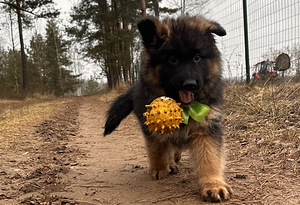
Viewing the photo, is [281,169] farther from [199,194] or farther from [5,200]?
[5,200]

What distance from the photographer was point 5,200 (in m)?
2.65

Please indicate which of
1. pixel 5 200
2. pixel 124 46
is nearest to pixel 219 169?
pixel 5 200

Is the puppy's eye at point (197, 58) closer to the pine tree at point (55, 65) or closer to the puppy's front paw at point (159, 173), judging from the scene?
the puppy's front paw at point (159, 173)

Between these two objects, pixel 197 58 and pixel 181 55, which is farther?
pixel 197 58

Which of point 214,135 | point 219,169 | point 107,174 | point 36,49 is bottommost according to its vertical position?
point 107,174

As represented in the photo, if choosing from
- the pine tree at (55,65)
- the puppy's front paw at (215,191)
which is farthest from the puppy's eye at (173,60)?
the pine tree at (55,65)

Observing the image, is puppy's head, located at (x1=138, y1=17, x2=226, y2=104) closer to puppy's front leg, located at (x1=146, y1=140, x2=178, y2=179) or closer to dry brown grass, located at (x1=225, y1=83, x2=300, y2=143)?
puppy's front leg, located at (x1=146, y1=140, x2=178, y2=179)

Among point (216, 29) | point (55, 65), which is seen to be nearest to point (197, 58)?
point (216, 29)

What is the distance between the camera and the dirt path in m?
2.61

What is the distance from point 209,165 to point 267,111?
3.25m

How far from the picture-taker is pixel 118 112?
406 centimetres

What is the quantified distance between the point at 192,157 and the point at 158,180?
629mm

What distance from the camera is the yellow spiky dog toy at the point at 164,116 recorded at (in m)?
2.56

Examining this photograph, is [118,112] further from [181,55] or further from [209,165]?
[209,165]
